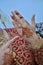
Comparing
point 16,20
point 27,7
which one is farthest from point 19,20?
point 27,7

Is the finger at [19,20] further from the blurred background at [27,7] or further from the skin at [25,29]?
the blurred background at [27,7]

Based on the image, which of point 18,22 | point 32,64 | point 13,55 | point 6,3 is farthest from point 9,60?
point 6,3

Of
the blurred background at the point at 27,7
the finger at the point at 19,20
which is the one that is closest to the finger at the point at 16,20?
the finger at the point at 19,20

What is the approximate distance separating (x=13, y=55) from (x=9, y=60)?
0.13ft

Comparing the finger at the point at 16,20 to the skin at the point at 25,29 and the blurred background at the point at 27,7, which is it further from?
the blurred background at the point at 27,7

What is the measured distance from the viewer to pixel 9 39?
2.83 ft

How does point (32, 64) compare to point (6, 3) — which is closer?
point (32, 64)

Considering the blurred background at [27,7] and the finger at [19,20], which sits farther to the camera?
the blurred background at [27,7]

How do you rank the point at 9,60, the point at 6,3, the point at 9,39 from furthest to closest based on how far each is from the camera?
the point at 6,3, the point at 9,39, the point at 9,60

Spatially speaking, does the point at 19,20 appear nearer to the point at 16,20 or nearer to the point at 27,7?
the point at 16,20

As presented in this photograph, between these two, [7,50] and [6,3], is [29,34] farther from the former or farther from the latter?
[6,3]

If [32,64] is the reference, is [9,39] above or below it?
above

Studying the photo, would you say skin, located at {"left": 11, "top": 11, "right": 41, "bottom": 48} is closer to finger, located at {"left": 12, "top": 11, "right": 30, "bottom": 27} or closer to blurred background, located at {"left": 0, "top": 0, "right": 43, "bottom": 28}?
finger, located at {"left": 12, "top": 11, "right": 30, "bottom": 27}

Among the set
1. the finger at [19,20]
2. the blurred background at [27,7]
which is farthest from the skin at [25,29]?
the blurred background at [27,7]
